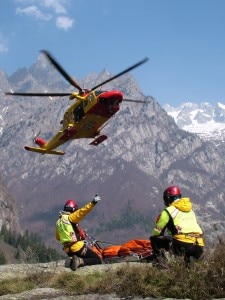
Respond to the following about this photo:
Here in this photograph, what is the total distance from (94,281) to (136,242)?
5074 mm

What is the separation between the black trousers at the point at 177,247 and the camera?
1202 cm

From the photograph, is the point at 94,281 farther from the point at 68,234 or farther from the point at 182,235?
the point at 68,234

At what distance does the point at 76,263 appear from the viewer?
15648mm

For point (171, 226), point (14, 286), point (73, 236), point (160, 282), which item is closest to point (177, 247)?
point (171, 226)

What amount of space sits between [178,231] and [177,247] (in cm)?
43

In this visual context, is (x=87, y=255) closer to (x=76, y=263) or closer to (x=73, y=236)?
(x=76, y=263)

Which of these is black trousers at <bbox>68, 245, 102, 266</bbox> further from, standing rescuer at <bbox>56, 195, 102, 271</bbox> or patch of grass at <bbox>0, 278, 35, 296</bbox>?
patch of grass at <bbox>0, 278, 35, 296</bbox>

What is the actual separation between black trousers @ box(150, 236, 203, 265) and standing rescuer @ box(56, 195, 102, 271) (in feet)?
10.8

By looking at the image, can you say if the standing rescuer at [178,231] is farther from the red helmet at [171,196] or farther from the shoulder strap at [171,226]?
the red helmet at [171,196]

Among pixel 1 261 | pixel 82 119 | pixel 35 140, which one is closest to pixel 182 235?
pixel 82 119

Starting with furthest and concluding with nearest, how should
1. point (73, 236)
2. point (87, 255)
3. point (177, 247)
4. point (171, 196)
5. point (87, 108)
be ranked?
1. point (87, 108)
2. point (87, 255)
3. point (73, 236)
4. point (171, 196)
5. point (177, 247)

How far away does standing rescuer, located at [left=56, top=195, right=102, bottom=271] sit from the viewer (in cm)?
1570

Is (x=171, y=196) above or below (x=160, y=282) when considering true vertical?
above

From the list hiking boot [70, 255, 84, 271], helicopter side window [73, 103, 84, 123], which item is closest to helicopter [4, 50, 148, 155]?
helicopter side window [73, 103, 84, 123]
